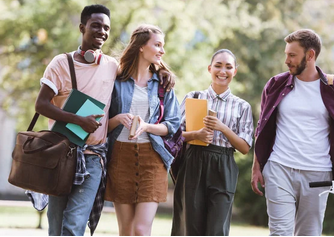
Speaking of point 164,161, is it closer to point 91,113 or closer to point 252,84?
point 91,113

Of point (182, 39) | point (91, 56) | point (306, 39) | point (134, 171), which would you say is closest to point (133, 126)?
point (134, 171)

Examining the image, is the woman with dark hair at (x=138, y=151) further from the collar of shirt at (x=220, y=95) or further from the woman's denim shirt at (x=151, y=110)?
the collar of shirt at (x=220, y=95)

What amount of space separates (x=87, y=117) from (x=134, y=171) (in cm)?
72

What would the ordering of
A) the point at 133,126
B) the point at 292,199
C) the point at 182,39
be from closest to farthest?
the point at 133,126 < the point at 292,199 < the point at 182,39

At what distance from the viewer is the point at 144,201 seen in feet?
16.5

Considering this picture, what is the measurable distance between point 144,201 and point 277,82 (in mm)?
1802

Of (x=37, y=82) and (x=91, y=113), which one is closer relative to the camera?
(x=91, y=113)

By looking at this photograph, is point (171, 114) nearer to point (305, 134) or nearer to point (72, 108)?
point (72, 108)

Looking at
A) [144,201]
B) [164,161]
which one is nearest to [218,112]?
[164,161]

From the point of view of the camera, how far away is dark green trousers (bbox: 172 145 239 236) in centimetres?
551

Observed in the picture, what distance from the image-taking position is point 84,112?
4746 mm

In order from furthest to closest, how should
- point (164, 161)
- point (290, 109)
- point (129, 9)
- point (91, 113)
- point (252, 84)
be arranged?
point (252, 84)
point (129, 9)
point (290, 109)
point (164, 161)
point (91, 113)

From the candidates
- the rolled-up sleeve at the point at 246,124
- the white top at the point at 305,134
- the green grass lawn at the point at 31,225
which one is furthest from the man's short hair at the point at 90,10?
the green grass lawn at the point at 31,225

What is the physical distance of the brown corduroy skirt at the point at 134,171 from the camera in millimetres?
5086
